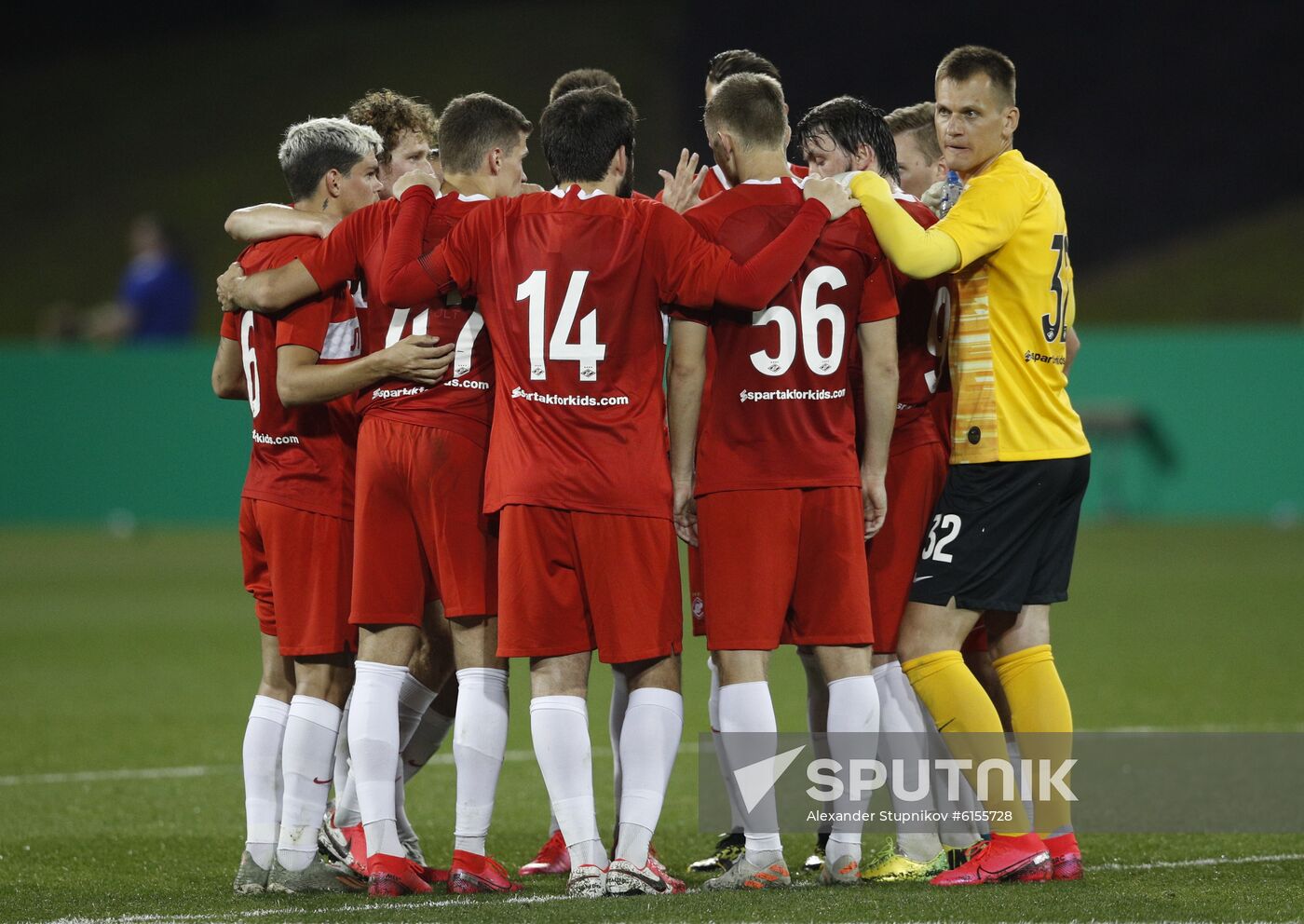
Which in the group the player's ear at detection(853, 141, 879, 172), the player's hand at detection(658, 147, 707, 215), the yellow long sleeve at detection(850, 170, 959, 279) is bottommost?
the yellow long sleeve at detection(850, 170, 959, 279)

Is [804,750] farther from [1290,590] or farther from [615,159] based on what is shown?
[1290,590]

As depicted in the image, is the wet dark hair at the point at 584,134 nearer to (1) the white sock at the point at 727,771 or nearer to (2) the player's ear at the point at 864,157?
(2) the player's ear at the point at 864,157

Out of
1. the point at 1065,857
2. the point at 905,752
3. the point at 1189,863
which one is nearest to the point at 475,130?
the point at 905,752

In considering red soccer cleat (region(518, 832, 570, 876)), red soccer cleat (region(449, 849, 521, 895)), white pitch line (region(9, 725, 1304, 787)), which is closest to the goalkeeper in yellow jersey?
red soccer cleat (region(518, 832, 570, 876))

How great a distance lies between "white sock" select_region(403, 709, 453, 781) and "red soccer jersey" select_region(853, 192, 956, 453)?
1.77 m

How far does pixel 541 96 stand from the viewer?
32875 millimetres

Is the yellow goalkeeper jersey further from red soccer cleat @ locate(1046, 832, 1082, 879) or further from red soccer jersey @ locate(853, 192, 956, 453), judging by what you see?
red soccer cleat @ locate(1046, 832, 1082, 879)

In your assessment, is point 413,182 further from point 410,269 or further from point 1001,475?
point 1001,475

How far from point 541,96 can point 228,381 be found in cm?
2804

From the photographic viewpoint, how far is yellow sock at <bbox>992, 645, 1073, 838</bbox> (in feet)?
17.0

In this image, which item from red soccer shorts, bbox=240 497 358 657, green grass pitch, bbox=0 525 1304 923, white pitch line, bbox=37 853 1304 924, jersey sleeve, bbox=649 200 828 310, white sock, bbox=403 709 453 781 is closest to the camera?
white pitch line, bbox=37 853 1304 924

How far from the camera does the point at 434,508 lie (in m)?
5.12

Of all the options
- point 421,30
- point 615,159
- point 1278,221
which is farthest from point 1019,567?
point 421,30

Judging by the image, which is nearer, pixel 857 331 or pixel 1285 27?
pixel 857 331
